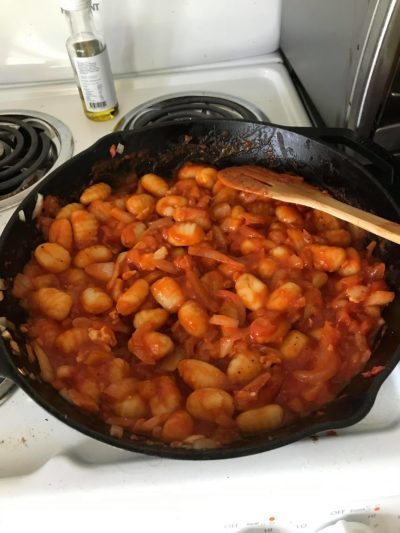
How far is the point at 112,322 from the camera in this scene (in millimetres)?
826

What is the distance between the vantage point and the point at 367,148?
2.84 ft

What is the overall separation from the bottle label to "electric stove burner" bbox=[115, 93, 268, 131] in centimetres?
5

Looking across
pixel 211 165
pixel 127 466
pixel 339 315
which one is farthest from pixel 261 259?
pixel 127 466

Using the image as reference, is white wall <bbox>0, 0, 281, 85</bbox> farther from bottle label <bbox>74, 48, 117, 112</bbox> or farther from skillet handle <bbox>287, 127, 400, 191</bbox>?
skillet handle <bbox>287, 127, 400, 191</bbox>

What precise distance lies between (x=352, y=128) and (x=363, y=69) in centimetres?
11

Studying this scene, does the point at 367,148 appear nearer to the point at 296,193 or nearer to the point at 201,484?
the point at 296,193

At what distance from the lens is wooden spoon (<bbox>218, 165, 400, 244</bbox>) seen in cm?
77

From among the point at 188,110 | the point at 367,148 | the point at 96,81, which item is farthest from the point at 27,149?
the point at 367,148

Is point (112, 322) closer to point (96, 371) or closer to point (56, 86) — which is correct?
point (96, 371)

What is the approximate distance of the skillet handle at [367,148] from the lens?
2.81ft

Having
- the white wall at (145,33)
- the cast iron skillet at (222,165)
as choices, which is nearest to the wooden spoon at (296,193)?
the cast iron skillet at (222,165)

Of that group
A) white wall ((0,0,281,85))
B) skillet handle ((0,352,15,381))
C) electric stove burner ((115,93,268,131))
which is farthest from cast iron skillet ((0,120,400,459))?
white wall ((0,0,281,85))

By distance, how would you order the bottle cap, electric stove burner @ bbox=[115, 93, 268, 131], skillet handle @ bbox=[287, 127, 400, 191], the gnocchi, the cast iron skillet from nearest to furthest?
1. the cast iron skillet
2. the gnocchi
3. skillet handle @ bbox=[287, 127, 400, 191]
4. the bottle cap
5. electric stove burner @ bbox=[115, 93, 268, 131]

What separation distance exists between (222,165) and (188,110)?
0.57 ft
